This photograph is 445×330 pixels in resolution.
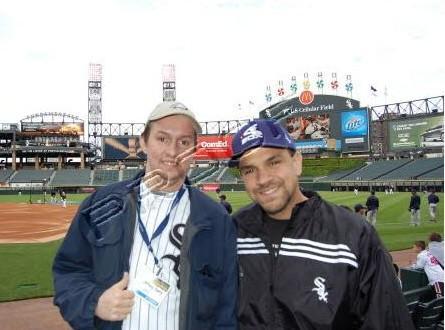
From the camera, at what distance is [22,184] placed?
2685 inches

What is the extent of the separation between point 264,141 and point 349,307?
98 cm

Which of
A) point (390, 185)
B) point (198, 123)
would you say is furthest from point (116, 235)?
point (390, 185)

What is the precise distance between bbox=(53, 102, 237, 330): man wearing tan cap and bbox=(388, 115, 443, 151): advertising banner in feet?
197

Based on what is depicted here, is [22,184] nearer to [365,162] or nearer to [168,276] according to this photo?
[365,162]

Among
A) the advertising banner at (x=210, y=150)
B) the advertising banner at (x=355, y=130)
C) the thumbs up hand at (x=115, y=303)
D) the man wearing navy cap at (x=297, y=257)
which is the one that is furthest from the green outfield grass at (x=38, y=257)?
the advertising banner at (x=355, y=130)

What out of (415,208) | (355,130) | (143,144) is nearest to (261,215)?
(143,144)

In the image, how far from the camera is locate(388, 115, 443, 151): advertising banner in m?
58.7

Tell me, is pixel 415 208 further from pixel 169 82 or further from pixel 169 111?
pixel 169 82

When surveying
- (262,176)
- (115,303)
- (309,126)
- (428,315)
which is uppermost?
(309,126)

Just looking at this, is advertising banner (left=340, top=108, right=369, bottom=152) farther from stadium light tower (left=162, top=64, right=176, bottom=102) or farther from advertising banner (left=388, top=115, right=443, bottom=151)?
stadium light tower (left=162, top=64, right=176, bottom=102)

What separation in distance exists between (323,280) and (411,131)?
2555 inches

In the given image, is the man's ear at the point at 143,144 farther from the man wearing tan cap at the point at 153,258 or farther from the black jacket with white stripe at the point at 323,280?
the black jacket with white stripe at the point at 323,280

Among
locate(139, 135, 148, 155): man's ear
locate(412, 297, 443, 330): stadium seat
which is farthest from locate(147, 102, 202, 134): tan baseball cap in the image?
locate(412, 297, 443, 330): stadium seat

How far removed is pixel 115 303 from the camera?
2.35m
